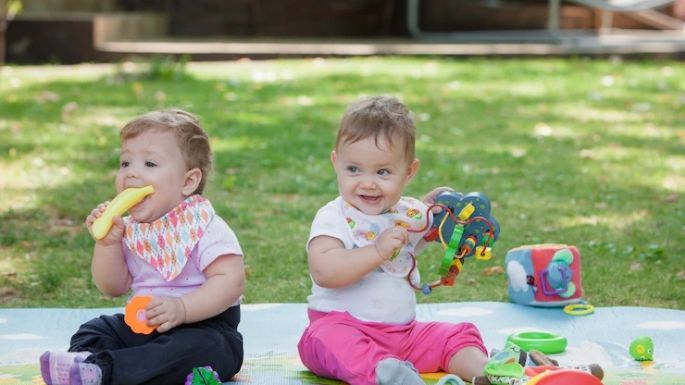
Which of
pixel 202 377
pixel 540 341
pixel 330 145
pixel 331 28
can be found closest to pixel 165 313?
pixel 202 377

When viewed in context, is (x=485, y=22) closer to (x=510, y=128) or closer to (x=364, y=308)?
(x=510, y=128)

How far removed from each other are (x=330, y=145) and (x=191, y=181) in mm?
3691

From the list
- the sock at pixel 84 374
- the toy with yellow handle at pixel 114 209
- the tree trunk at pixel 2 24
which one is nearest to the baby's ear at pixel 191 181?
the toy with yellow handle at pixel 114 209

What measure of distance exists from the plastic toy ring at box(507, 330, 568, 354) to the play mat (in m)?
0.04

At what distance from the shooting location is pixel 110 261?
3.27m

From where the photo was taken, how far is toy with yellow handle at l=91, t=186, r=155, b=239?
317 centimetres

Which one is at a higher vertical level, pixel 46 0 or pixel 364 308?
pixel 46 0

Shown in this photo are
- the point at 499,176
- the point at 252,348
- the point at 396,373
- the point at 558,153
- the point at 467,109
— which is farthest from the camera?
the point at 467,109

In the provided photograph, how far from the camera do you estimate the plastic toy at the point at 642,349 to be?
11.3 ft

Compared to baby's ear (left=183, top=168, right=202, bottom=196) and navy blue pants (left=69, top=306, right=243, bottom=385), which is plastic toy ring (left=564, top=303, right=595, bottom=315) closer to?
navy blue pants (left=69, top=306, right=243, bottom=385)

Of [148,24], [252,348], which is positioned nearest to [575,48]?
[148,24]

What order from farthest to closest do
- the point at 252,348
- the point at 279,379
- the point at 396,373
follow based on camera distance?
1. the point at 252,348
2. the point at 279,379
3. the point at 396,373

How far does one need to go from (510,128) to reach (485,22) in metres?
4.99

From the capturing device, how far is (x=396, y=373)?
3023 mm
